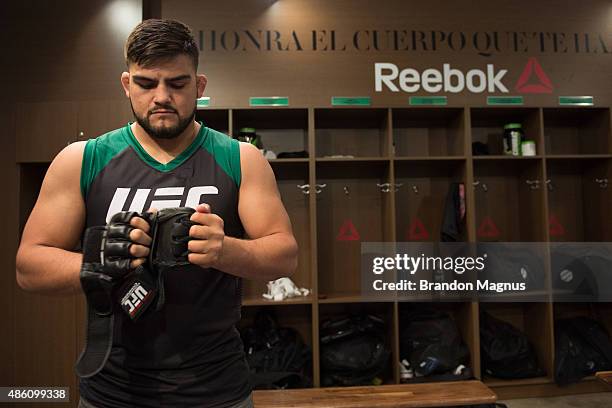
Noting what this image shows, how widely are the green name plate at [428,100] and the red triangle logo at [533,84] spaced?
698 millimetres

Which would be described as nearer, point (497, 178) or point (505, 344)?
point (505, 344)

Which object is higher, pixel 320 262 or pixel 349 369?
pixel 320 262

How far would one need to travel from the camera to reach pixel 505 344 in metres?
3.17

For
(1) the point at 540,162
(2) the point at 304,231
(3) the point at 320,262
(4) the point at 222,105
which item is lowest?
(3) the point at 320,262

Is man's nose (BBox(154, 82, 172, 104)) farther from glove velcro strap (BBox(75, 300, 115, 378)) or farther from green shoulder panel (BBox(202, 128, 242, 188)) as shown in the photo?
glove velcro strap (BBox(75, 300, 115, 378))

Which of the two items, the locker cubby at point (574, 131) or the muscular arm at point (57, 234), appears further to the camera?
the locker cubby at point (574, 131)

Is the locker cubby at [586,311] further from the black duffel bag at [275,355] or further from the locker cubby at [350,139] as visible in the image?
the black duffel bag at [275,355]

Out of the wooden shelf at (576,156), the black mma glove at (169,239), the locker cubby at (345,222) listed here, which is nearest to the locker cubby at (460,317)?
the locker cubby at (345,222)

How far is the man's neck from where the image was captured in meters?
0.98

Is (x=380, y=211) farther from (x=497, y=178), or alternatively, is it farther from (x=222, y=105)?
(x=222, y=105)

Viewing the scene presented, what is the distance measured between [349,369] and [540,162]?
2098mm

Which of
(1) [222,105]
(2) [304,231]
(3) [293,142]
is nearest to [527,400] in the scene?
(2) [304,231]

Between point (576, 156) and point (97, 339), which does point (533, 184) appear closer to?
point (576, 156)

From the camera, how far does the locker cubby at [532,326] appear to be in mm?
3141
